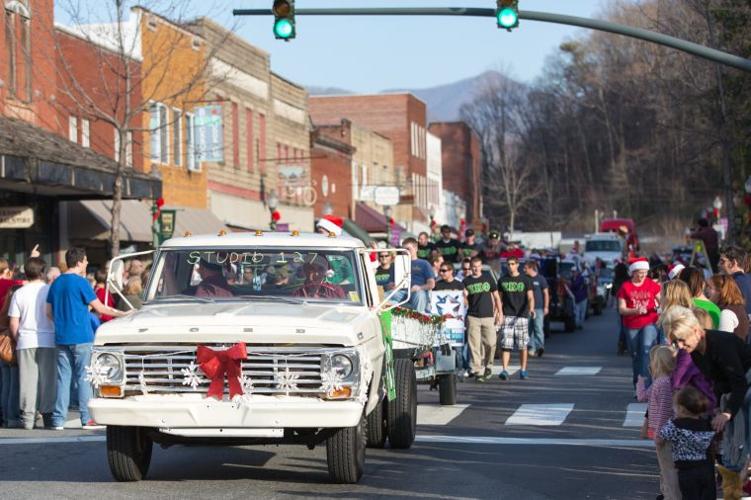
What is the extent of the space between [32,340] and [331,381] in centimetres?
613

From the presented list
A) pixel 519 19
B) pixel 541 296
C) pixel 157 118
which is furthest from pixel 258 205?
pixel 519 19

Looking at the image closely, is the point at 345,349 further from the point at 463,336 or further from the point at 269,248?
the point at 463,336

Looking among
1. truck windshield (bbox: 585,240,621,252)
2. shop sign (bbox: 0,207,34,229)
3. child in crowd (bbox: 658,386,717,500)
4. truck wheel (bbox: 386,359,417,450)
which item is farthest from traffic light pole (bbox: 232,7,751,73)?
truck windshield (bbox: 585,240,621,252)

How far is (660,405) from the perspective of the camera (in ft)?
30.7

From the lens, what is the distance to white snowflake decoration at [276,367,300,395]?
10.4 meters

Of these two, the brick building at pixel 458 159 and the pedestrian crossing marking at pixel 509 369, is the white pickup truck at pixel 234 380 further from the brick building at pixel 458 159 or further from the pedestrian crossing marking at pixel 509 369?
the brick building at pixel 458 159

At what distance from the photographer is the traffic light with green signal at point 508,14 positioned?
1919 centimetres

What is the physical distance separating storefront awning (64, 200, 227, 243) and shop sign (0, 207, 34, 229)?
481 cm

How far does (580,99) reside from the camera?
10412 centimetres

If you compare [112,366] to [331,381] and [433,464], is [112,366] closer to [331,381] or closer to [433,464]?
[331,381]

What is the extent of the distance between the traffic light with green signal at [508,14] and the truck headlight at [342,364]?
970 centimetres

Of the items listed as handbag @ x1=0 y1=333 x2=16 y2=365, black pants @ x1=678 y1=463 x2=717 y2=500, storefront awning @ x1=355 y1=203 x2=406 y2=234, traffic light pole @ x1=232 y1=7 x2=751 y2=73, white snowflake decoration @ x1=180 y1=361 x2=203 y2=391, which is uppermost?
traffic light pole @ x1=232 y1=7 x2=751 y2=73

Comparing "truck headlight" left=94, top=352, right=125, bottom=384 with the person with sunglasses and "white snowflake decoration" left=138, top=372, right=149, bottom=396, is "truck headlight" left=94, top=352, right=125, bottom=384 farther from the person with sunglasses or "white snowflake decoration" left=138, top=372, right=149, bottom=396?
the person with sunglasses

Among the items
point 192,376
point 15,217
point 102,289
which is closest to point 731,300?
point 192,376
